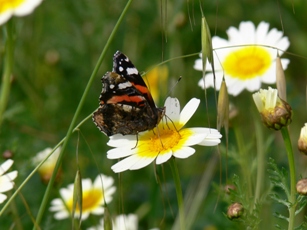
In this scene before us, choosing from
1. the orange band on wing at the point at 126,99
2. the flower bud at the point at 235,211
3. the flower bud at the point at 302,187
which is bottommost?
the flower bud at the point at 235,211

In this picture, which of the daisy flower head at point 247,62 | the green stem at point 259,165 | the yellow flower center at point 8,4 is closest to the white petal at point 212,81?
the daisy flower head at point 247,62

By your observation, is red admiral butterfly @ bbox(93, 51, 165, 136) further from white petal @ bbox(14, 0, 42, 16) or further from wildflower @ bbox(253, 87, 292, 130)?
white petal @ bbox(14, 0, 42, 16)

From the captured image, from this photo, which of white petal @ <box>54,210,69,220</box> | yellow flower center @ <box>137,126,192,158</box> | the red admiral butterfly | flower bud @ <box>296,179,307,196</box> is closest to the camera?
flower bud @ <box>296,179,307,196</box>

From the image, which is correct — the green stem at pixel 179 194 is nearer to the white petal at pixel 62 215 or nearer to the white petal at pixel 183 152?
the white petal at pixel 183 152

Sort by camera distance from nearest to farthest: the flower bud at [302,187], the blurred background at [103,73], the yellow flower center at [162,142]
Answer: the flower bud at [302,187] → the yellow flower center at [162,142] → the blurred background at [103,73]

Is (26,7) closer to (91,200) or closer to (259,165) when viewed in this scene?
(259,165)

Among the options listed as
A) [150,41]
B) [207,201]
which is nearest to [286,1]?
[150,41]

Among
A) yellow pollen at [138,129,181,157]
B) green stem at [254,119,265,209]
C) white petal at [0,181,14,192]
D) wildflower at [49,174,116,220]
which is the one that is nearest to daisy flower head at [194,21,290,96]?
green stem at [254,119,265,209]
